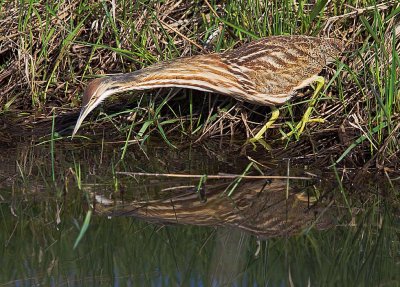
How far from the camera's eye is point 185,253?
427 cm

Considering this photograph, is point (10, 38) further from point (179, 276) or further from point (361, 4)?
point (179, 276)

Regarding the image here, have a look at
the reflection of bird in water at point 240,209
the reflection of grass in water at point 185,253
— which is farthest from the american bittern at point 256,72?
the reflection of grass in water at point 185,253

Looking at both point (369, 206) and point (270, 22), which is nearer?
point (369, 206)

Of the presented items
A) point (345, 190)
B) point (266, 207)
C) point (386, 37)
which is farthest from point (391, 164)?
point (386, 37)

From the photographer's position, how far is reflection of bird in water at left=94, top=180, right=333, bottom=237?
4.62 meters

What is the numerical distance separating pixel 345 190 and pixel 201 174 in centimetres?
84

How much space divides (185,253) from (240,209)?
2.09 ft

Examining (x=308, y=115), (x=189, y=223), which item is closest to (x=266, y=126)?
(x=308, y=115)

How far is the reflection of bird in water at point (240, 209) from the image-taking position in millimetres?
4617

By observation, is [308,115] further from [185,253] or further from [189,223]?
[185,253]

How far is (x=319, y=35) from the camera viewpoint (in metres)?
6.20

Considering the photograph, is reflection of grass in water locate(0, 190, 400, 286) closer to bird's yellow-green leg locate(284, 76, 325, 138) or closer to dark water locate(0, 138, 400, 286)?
dark water locate(0, 138, 400, 286)

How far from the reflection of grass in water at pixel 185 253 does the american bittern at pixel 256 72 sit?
122cm

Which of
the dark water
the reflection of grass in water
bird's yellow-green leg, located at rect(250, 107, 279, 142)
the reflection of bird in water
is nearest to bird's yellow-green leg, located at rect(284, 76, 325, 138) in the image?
bird's yellow-green leg, located at rect(250, 107, 279, 142)
